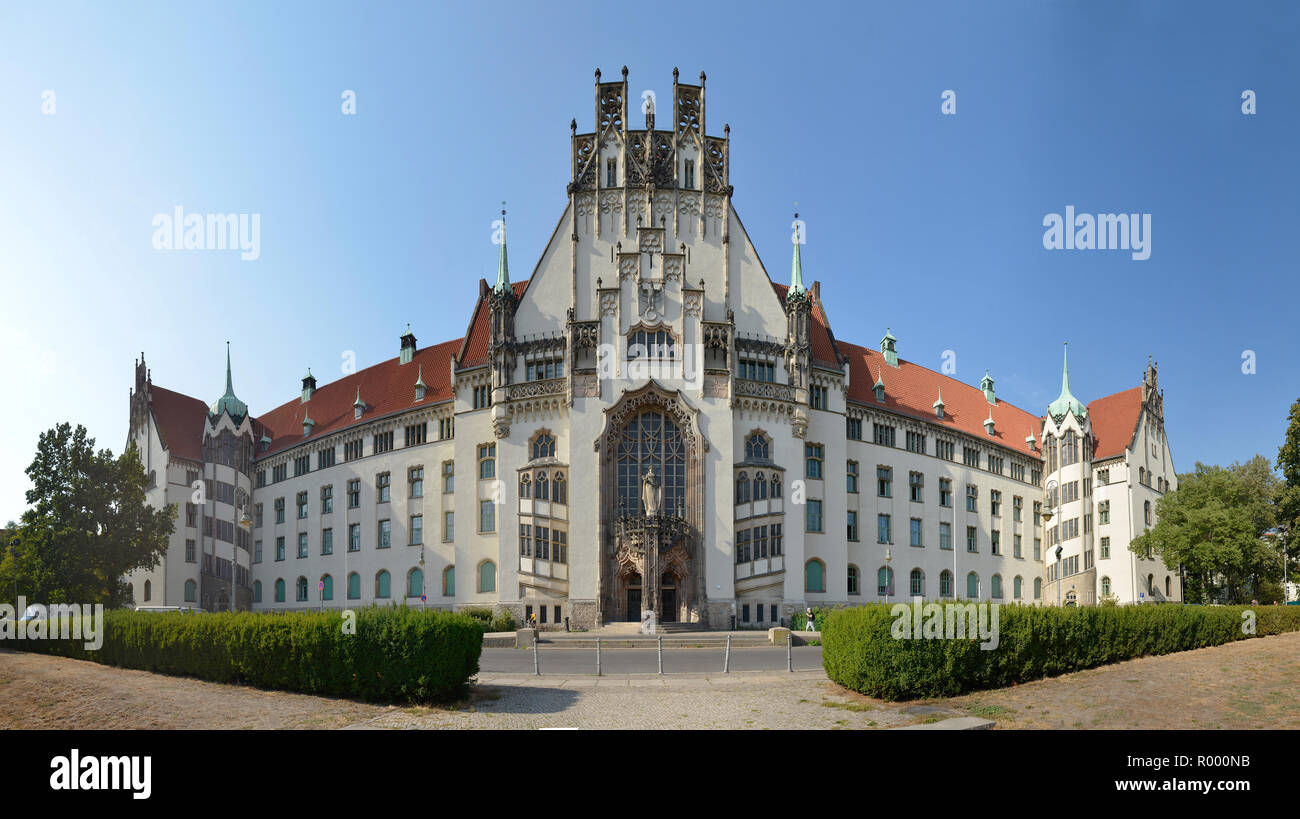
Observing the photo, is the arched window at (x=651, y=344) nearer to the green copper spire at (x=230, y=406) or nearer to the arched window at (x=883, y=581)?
the arched window at (x=883, y=581)

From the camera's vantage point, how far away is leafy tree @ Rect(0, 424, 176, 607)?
147 ft

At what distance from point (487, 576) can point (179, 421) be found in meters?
34.5

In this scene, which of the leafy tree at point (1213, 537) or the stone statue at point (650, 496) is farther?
the leafy tree at point (1213, 537)

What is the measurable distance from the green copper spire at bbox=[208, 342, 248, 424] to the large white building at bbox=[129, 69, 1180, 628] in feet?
8.49

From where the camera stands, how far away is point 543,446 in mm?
61875

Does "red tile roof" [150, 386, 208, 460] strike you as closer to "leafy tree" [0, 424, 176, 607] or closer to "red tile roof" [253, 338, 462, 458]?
"red tile roof" [253, 338, 462, 458]

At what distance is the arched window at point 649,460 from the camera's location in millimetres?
60531

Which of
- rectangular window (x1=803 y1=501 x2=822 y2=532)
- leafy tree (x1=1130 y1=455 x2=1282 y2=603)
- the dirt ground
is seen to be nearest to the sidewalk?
the dirt ground

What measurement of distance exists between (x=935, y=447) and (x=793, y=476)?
702 inches

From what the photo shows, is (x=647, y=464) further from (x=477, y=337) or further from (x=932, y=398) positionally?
(x=932, y=398)

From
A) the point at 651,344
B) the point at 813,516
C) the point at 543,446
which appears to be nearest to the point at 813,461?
the point at 813,516

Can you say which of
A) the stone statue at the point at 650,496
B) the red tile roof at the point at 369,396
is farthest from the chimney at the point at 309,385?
the stone statue at the point at 650,496

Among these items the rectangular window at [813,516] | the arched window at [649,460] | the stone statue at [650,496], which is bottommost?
the rectangular window at [813,516]

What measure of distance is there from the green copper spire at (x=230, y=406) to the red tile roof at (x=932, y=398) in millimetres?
49021
